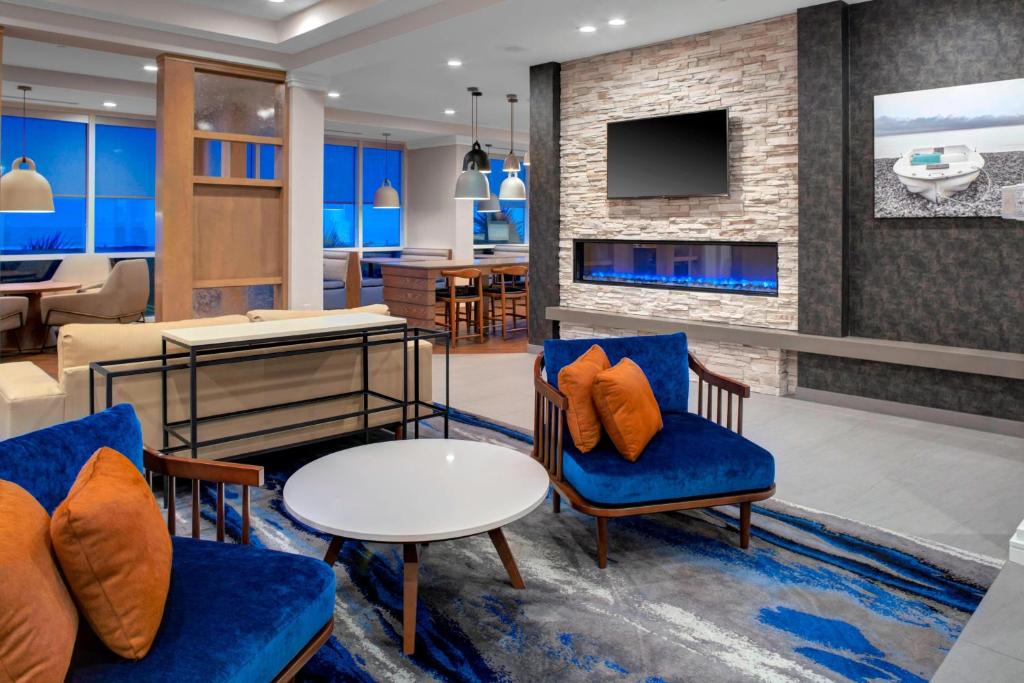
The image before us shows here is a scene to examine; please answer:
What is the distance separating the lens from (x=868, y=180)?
5.09 metres

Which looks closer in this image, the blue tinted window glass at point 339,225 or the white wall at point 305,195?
the white wall at point 305,195

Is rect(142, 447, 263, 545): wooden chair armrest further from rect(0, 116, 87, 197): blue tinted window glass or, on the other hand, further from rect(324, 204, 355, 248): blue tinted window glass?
rect(324, 204, 355, 248): blue tinted window glass

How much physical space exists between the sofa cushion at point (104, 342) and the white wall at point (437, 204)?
8624mm

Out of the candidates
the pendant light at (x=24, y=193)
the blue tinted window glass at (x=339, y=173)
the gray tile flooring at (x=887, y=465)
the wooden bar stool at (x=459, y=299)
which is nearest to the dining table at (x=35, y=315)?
the pendant light at (x=24, y=193)

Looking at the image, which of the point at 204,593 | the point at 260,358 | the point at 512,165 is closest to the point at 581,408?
the point at 204,593

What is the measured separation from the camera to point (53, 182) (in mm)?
9625

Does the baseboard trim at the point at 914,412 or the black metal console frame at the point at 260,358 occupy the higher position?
the black metal console frame at the point at 260,358

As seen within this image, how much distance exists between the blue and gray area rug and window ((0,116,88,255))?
816 cm

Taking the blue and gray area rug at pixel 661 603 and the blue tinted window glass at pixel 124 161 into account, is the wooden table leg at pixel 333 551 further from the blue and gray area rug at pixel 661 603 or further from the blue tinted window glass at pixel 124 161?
the blue tinted window glass at pixel 124 161

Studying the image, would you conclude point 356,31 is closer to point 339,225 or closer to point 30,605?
point 30,605

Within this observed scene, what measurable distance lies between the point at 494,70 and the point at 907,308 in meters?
4.15

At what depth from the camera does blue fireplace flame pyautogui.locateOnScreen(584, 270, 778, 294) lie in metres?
5.76

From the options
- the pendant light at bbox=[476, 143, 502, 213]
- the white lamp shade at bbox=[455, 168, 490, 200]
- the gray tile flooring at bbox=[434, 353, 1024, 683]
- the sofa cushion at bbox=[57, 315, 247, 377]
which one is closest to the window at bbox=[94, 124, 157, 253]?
the white lamp shade at bbox=[455, 168, 490, 200]

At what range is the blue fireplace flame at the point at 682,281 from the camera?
576cm
